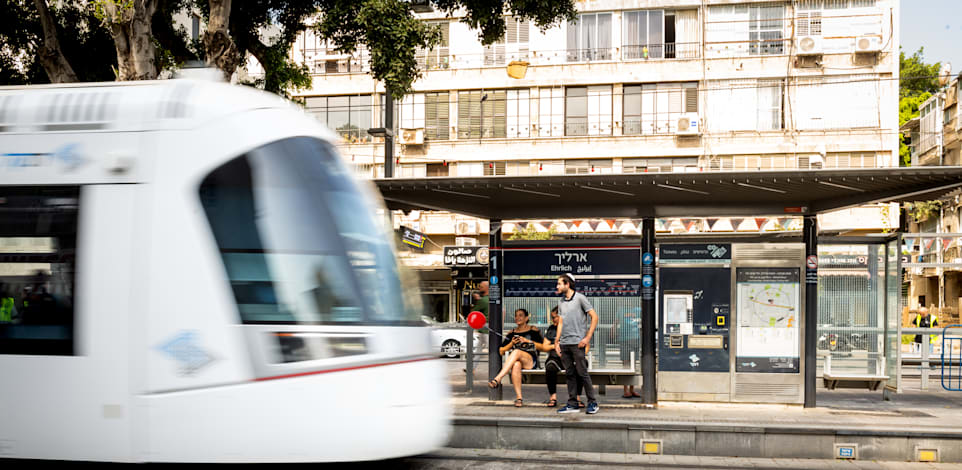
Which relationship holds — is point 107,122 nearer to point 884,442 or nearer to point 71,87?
point 71,87

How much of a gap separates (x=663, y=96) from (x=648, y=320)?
26.2m

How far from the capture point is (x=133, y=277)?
250 inches

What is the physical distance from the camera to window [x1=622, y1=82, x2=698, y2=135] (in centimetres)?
3778

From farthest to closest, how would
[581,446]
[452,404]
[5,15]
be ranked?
[5,15] < [452,404] < [581,446]

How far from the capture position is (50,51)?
1391 cm

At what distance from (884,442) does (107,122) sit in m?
8.62

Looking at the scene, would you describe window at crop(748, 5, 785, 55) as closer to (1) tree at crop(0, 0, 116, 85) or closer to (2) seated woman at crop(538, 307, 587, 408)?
→ (1) tree at crop(0, 0, 116, 85)

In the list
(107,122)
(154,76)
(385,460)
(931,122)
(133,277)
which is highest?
(931,122)

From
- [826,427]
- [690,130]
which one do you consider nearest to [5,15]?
[826,427]

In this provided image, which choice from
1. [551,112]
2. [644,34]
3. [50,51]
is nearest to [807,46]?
[644,34]

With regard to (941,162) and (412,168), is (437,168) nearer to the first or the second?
(412,168)

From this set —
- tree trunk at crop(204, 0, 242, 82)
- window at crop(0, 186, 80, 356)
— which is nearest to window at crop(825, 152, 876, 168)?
tree trunk at crop(204, 0, 242, 82)

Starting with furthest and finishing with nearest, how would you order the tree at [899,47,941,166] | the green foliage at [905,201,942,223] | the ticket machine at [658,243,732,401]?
the tree at [899,47,941,166]
the green foliage at [905,201,942,223]
the ticket machine at [658,243,732,401]

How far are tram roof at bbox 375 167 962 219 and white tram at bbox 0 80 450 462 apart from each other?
5248 millimetres
